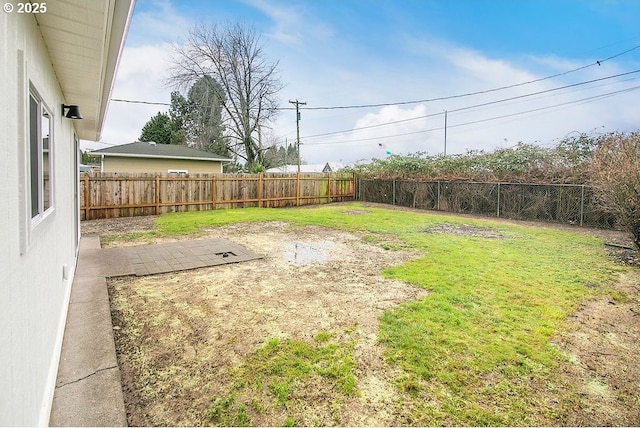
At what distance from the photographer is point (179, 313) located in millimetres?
3582

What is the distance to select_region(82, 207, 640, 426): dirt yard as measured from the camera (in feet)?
7.08

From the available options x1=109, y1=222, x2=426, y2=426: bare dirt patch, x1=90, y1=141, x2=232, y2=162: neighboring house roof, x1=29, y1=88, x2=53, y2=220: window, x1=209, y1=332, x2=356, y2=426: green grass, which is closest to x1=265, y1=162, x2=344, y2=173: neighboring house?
x1=90, y1=141, x2=232, y2=162: neighboring house roof

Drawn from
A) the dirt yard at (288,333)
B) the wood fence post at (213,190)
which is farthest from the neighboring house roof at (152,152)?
the dirt yard at (288,333)

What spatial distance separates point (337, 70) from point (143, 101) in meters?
12.1

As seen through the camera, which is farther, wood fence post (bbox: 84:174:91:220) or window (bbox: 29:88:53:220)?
wood fence post (bbox: 84:174:91:220)

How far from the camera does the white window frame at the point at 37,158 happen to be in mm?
2094

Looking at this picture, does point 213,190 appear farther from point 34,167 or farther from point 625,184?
point 625,184

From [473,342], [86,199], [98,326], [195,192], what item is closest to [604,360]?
[473,342]

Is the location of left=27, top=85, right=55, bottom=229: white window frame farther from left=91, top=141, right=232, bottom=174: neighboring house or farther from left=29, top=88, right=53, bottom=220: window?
left=91, top=141, right=232, bottom=174: neighboring house

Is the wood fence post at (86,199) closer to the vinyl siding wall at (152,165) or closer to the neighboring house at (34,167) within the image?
the vinyl siding wall at (152,165)

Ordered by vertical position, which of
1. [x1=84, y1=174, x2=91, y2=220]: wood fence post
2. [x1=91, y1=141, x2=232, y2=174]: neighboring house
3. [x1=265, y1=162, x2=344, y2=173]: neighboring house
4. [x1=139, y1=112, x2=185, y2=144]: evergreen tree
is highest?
[x1=139, y1=112, x2=185, y2=144]: evergreen tree

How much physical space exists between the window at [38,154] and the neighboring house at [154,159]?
49.5 feet

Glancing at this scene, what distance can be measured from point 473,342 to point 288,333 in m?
1.69

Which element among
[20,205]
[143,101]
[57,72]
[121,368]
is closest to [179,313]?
[121,368]
